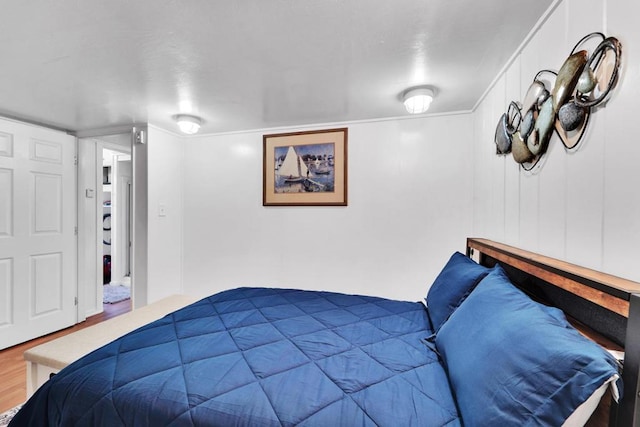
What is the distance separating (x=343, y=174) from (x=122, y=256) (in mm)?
4409

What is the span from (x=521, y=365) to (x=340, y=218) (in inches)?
86.5

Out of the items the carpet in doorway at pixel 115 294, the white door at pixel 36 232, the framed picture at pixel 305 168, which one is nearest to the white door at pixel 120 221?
the carpet in doorway at pixel 115 294

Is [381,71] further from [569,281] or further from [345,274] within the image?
[345,274]

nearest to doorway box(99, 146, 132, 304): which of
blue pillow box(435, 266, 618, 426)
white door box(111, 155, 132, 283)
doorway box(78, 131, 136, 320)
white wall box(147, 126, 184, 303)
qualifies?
white door box(111, 155, 132, 283)

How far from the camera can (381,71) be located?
6.01ft

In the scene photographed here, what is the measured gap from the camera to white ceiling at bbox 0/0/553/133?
1273 mm

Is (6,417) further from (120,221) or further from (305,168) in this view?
(120,221)

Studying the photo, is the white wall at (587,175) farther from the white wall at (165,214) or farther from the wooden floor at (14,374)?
the wooden floor at (14,374)

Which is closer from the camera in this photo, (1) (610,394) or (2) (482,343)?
(1) (610,394)

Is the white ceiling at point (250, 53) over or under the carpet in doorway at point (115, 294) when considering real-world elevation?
over

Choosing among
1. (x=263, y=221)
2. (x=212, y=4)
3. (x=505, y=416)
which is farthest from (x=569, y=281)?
(x=263, y=221)

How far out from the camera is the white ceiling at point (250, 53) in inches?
50.1

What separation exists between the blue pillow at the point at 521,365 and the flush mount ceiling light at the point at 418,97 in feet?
5.04

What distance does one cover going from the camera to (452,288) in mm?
1479
